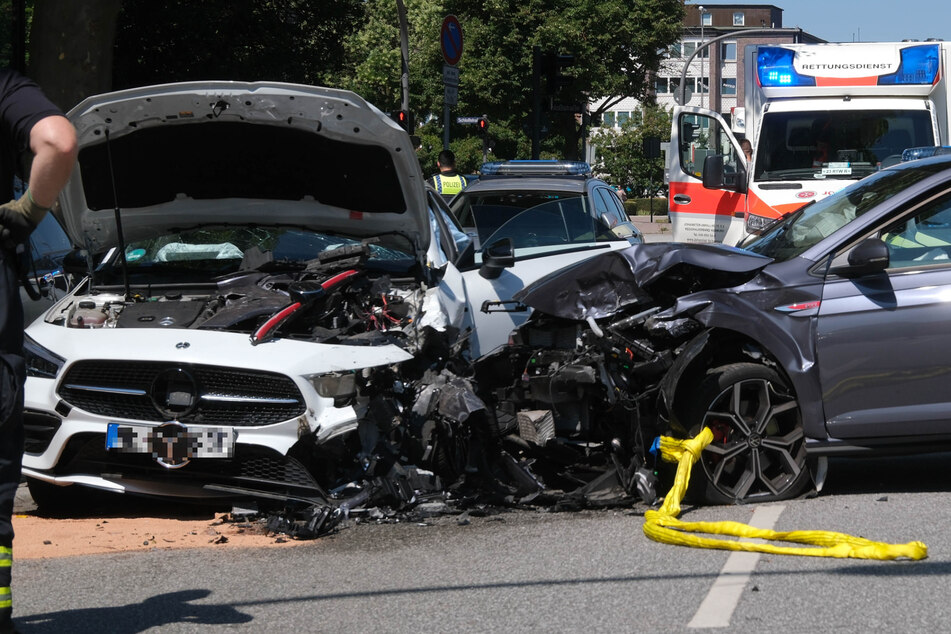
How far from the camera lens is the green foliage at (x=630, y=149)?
196 ft

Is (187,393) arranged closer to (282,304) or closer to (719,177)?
(282,304)

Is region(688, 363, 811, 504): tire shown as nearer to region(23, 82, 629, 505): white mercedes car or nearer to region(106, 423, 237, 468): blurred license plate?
region(23, 82, 629, 505): white mercedes car

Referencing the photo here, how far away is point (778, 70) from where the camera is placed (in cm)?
1438

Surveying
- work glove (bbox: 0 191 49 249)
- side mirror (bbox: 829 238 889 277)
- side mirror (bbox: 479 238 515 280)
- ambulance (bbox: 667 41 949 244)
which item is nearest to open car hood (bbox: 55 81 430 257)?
side mirror (bbox: 479 238 515 280)

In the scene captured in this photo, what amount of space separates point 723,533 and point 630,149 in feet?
182

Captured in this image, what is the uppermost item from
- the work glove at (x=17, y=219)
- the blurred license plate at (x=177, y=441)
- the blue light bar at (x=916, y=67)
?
the blue light bar at (x=916, y=67)

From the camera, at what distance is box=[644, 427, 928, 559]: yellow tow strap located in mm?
5266

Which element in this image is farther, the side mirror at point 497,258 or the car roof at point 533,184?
the car roof at point 533,184

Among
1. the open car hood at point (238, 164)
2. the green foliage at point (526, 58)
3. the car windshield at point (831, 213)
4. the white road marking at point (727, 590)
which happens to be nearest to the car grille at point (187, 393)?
the open car hood at point (238, 164)

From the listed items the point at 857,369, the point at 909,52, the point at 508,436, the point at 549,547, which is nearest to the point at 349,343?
the point at 508,436

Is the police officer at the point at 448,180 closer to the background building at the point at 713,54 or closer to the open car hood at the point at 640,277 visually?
the open car hood at the point at 640,277

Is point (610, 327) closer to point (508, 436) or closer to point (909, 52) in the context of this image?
point (508, 436)

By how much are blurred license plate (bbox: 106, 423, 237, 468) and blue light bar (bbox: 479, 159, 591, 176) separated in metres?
8.18

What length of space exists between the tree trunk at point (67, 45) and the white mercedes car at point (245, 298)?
5737 mm
